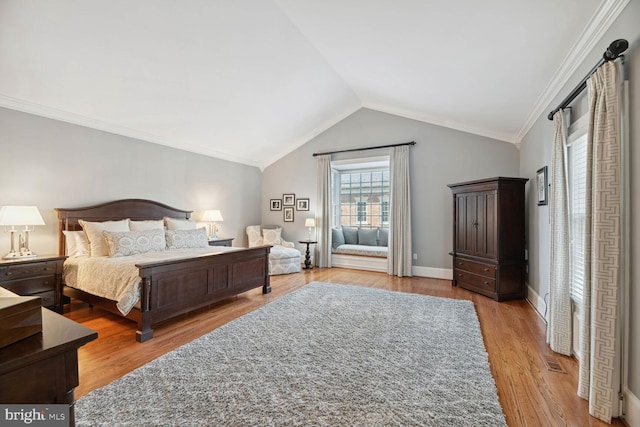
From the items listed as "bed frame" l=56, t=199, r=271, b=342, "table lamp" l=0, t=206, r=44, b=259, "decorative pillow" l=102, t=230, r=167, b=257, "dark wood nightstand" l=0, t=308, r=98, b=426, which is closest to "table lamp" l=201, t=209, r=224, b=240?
"bed frame" l=56, t=199, r=271, b=342

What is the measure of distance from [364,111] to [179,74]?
3.75 m

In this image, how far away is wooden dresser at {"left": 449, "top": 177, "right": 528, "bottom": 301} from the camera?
4082 mm

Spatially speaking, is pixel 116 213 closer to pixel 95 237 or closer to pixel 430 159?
pixel 95 237

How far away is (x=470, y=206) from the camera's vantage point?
4566 mm

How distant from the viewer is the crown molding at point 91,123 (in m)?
3.36

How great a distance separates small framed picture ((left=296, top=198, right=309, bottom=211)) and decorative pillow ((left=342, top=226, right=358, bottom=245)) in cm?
111

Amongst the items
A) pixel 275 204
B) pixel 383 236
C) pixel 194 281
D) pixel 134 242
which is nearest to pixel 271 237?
pixel 275 204

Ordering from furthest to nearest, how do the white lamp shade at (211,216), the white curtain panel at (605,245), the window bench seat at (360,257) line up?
1. the window bench seat at (360,257)
2. the white lamp shade at (211,216)
3. the white curtain panel at (605,245)

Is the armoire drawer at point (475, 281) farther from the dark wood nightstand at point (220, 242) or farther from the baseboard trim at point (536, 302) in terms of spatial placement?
the dark wood nightstand at point (220, 242)

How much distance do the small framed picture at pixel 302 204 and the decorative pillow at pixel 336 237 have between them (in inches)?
32.3

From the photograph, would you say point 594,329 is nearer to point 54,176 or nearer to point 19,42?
point 19,42

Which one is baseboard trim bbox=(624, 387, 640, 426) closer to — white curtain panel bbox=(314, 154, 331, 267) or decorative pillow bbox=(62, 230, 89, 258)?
white curtain panel bbox=(314, 154, 331, 267)

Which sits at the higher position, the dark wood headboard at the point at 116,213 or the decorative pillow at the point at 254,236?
the dark wood headboard at the point at 116,213

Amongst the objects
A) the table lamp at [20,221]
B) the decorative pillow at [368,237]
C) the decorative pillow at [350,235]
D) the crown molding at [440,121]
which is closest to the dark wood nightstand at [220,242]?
the table lamp at [20,221]
